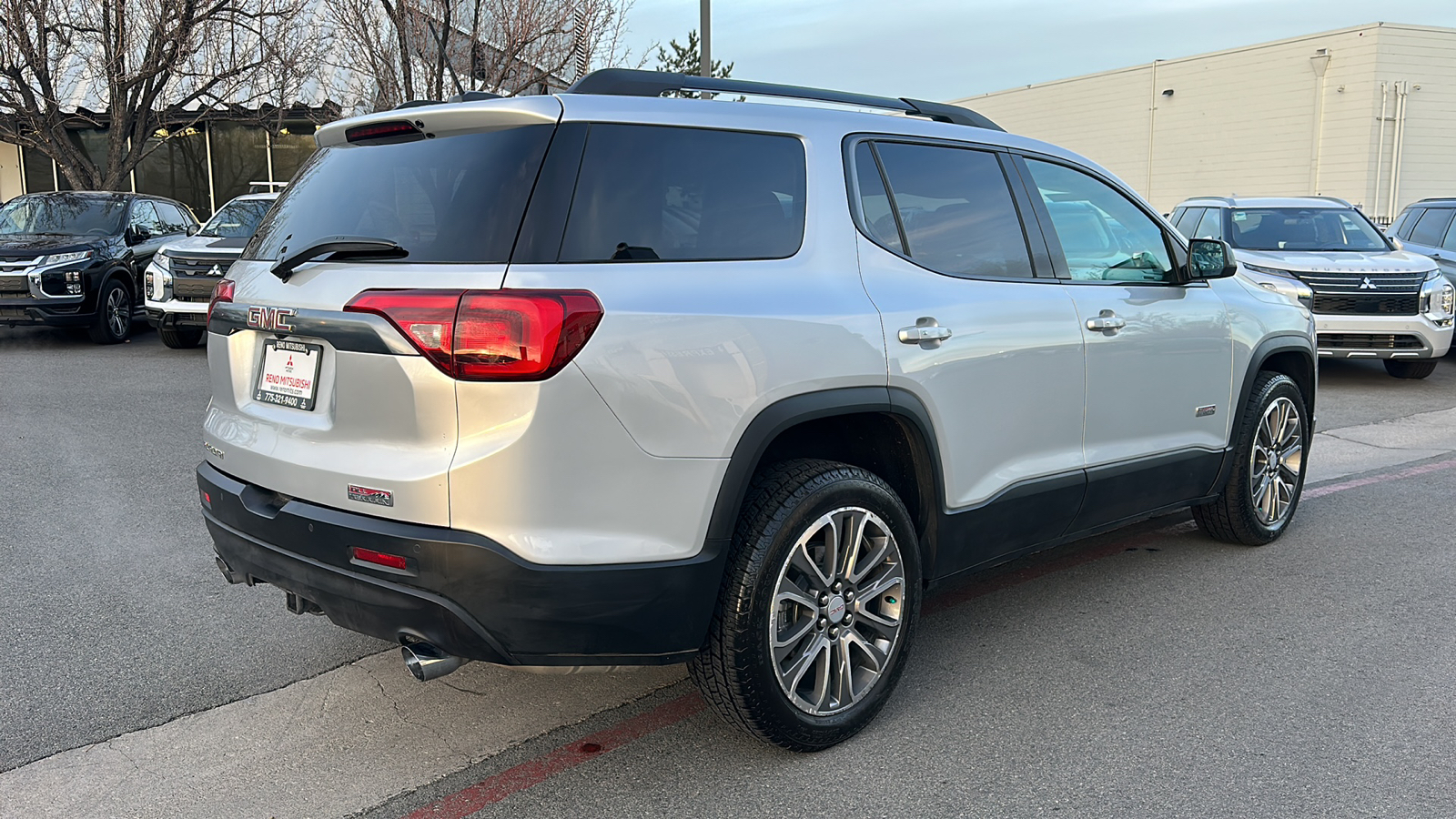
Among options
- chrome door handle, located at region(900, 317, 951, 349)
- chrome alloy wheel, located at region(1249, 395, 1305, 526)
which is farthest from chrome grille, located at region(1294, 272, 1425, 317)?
chrome door handle, located at region(900, 317, 951, 349)

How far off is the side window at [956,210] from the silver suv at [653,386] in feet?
0.05

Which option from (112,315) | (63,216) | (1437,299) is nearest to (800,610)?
(1437,299)

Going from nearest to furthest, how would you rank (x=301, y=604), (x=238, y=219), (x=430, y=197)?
(x=430, y=197) → (x=301, y=604) → (x=238, y=219)

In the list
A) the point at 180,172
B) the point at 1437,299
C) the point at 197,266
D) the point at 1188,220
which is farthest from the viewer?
the point at 180,172

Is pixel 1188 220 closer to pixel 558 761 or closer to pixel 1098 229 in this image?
pixel 1098 229

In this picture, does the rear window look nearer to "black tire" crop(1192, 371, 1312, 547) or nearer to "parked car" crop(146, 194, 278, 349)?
"black tire" crop(1192, 371, 1312, 547)

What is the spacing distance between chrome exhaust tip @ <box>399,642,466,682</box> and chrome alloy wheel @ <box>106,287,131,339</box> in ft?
37.8

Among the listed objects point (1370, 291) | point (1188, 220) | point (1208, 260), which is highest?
point (1188, 220)

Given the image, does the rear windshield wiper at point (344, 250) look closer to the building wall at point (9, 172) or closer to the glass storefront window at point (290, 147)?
the glass storefront window at point (290, 147)

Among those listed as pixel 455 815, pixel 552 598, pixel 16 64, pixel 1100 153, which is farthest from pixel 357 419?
pixel 1100 153

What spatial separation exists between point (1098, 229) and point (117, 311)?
11.9m

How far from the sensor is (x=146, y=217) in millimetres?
13625

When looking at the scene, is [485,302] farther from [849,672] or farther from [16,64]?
[16,64]

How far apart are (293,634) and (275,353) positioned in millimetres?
1428
